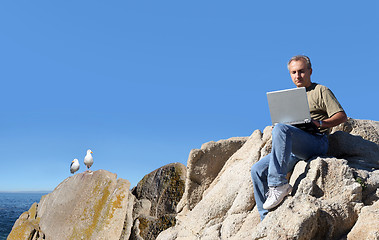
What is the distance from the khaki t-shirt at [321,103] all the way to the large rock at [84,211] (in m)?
7.54

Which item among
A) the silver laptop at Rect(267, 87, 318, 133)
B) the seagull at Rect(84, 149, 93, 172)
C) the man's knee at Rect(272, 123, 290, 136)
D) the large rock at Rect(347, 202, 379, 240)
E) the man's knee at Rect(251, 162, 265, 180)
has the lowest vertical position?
the large rock at Rect(347, 202, 379, 240)

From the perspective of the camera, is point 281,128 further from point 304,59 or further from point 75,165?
point 75,165

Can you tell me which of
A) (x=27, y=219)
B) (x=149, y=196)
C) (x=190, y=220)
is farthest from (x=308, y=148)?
(x=27, y=219)

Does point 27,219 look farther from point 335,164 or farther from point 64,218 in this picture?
point 335,164

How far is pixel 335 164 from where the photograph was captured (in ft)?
20.4

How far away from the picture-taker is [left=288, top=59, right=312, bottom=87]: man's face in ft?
22.2

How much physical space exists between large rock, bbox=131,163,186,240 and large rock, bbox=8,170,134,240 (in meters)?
0.36

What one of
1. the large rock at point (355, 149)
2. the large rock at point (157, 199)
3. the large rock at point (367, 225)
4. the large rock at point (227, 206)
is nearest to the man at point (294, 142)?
the large rock at point (355, 149)

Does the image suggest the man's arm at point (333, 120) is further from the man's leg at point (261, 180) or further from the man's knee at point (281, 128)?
the man's leg at point (261, 180)

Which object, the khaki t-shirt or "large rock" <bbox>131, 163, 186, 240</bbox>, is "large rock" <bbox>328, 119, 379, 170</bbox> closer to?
the khaki t-shirt

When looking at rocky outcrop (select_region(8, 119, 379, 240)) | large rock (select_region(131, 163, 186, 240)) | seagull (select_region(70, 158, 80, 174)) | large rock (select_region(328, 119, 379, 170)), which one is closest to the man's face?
rocky outcrop (select_region(8, 119, 379, 240))

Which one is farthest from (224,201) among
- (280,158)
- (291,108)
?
(291,108)

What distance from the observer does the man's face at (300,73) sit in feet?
22.2

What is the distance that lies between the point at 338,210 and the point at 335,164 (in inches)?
30.7
